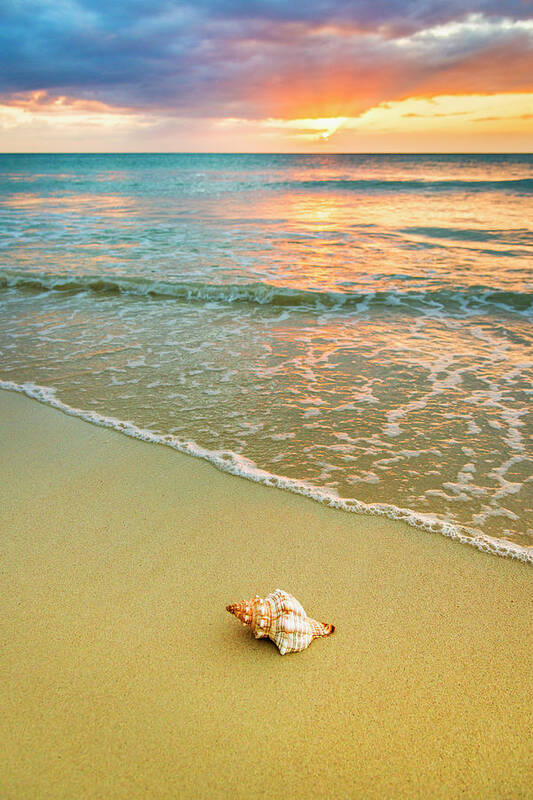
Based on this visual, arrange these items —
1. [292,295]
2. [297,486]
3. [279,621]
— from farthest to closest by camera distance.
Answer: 1. [292,295]
2. [297,486]
3. [279,621]

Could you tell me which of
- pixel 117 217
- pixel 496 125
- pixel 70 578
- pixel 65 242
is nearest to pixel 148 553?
pixel 70 578

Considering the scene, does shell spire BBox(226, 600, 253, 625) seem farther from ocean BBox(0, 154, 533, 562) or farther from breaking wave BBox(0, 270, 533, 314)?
breaking wave BBox(0, 270, 533, 314)

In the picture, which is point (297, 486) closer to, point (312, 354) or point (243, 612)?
point (243, 612)

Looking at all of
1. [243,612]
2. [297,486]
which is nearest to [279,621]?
[243,612]

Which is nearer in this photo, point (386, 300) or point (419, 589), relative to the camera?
point (419, 589)

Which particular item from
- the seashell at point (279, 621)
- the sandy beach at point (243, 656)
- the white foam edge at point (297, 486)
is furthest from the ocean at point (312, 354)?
the seashell at point (279, 621)

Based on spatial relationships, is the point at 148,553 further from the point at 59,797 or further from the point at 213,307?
the point at 213,307

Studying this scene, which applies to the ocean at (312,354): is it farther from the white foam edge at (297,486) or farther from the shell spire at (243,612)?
the shell spire at (243,612)
